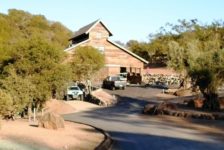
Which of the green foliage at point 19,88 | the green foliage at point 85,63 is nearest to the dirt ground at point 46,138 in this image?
the green foliage at point 19,88

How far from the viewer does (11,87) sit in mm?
24906

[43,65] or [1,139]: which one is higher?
[43,65]

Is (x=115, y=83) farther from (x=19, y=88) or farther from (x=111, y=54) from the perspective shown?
(x=19, y=88)

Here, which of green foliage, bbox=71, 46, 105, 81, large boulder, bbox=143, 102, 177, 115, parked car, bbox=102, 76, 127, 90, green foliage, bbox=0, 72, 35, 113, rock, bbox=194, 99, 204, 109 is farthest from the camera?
parked car, bbox=102, 76, 127, 90

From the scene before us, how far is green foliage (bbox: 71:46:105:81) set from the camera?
166ft

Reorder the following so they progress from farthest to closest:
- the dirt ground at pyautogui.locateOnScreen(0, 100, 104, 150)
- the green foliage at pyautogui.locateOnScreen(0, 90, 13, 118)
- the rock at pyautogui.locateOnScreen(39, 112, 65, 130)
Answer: the green foliage at pyautogui.locateOnScreen(0, 90, 13, 118) → the rock at pyautogui.locateOnScreen(39, 112, 65, 130) → the dirt ground at pyautogui.locateOnScreen(0, 100, 104, 150)

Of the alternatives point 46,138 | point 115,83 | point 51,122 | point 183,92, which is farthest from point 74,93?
point 46,138

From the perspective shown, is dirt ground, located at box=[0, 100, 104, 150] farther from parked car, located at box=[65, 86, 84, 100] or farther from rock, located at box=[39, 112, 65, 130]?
parked car, located at box=[65, 86, 84, 100]

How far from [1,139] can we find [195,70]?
20018mm

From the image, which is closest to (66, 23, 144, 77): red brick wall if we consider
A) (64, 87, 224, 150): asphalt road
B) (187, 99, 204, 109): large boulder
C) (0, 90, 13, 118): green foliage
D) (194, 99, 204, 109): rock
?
(187, 99, 204, 109): large boulder

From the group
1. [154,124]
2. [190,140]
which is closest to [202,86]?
[154,124]

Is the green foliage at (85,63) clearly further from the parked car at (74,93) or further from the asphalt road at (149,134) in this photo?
the asphalt road at (149,134)

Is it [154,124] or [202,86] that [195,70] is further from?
[154,124]

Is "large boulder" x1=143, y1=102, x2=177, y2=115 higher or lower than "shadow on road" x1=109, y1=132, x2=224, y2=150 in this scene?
higher
